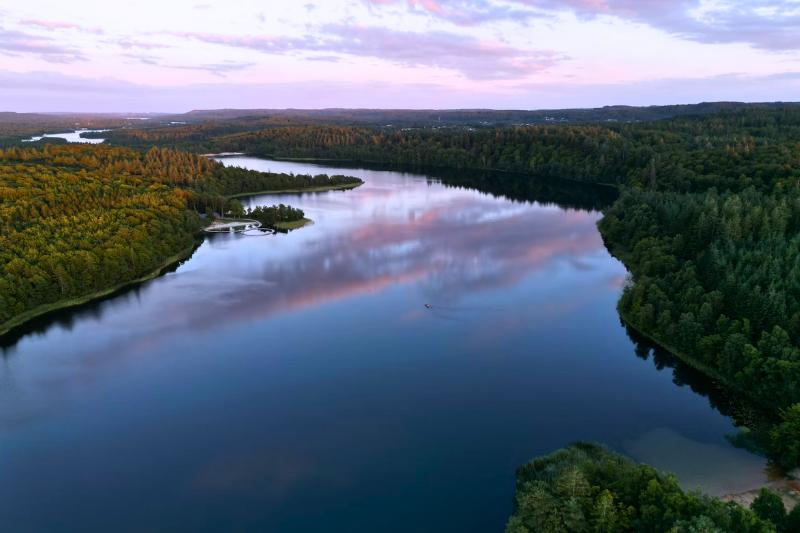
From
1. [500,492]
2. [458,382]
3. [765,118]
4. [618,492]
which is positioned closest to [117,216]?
[458,382]

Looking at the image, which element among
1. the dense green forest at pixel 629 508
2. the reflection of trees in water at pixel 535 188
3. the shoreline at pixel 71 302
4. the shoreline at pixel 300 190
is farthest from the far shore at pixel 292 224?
the dense green forest at pixel 629 508

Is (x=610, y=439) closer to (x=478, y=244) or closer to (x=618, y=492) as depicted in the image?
(x=618, y=492)

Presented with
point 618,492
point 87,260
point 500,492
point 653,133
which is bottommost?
point 500,492

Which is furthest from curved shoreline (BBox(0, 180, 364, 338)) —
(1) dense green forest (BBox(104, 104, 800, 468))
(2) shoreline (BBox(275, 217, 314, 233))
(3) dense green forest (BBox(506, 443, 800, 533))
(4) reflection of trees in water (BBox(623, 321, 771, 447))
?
(4) reflection of trees in water (BBox(623, 321, 771, 447))

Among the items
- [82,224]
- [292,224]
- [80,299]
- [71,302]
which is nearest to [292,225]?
[292,224]

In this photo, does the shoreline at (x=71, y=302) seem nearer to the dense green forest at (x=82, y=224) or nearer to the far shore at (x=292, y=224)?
the dense green forest at (x=82, y=224)

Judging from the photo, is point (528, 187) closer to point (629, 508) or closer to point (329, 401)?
point (329, 401)

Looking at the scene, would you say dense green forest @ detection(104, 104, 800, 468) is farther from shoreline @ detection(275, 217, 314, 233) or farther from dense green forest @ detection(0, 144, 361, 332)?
dense green forest @ detection(0, 144, 361, 332)
